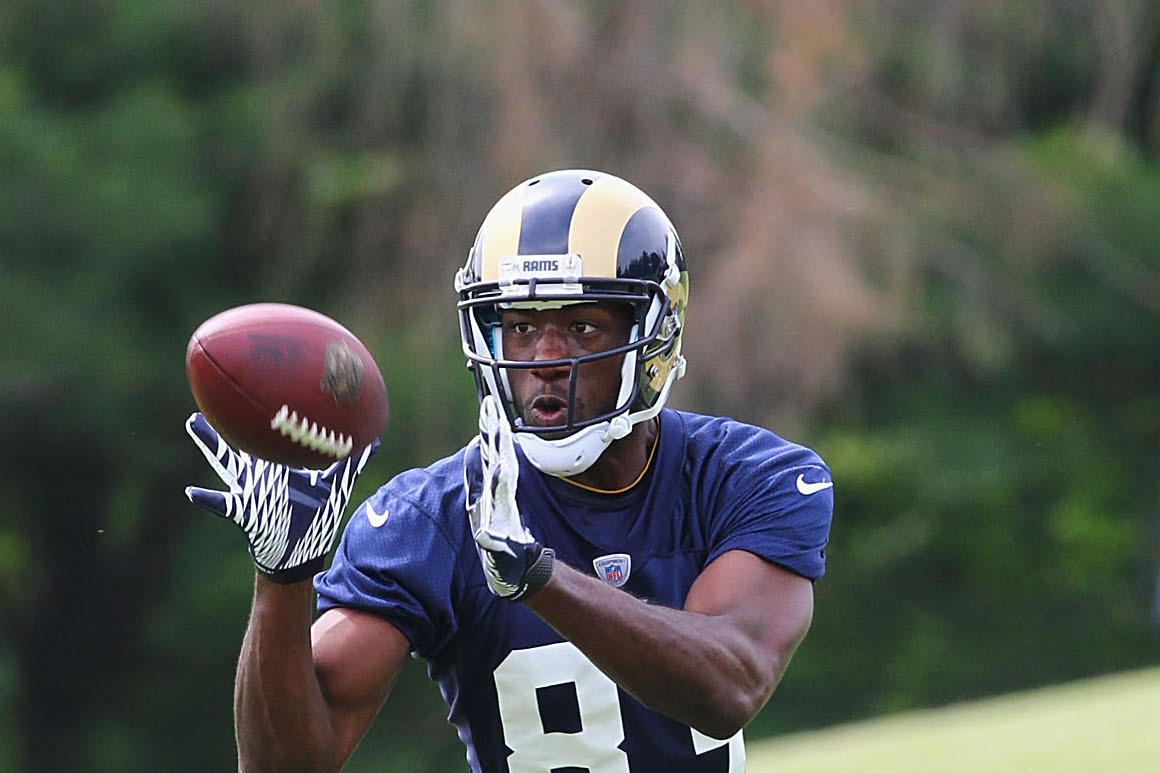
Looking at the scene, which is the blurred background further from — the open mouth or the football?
the football

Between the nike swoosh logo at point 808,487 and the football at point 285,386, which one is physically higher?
the football at point 285,386

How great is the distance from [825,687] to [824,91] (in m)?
7.43

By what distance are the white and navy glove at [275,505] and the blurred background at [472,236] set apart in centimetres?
841

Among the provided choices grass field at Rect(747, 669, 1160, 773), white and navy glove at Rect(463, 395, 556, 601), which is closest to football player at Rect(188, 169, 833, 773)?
white and navy glove at Rect(463, 395, 556, 601)

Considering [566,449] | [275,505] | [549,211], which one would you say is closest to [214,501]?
[275,505]

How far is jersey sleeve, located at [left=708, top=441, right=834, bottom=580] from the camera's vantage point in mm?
3109

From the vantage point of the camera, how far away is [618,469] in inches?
127

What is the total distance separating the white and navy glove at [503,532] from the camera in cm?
254

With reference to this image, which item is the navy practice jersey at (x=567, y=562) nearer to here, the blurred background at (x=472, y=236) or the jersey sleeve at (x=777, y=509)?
the jersey sleeve at (x=777, y=509)

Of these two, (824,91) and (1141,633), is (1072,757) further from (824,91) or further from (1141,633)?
(1141,633)

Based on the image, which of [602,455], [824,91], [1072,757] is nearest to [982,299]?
[824,91]

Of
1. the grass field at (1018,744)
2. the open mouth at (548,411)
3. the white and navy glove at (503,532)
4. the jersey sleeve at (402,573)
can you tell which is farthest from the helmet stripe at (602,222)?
the grass field at (1018,744)

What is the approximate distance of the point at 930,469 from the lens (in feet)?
54.8

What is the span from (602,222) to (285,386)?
747 millimetres
